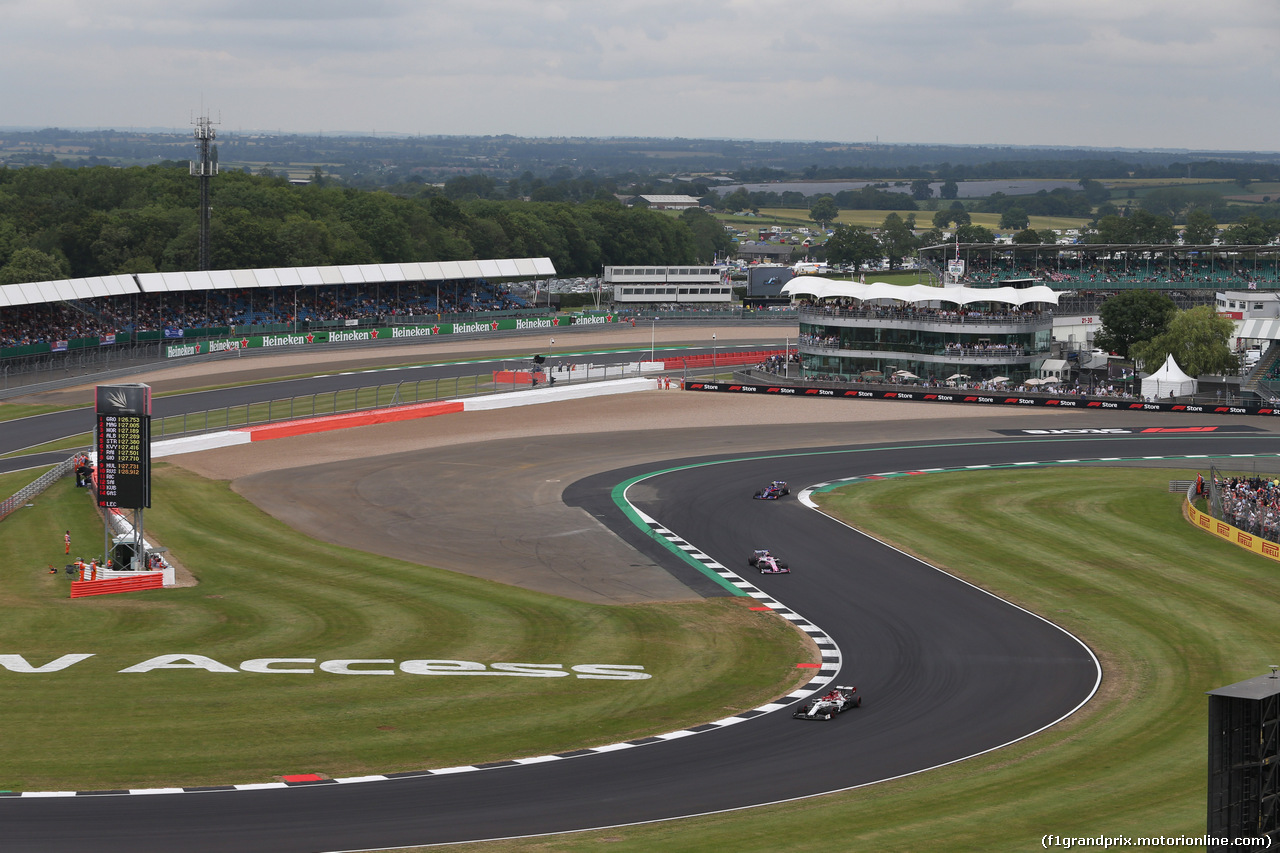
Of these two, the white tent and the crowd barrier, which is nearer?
the crowd barrier

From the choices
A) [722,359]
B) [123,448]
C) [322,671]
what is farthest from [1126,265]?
[322,671]

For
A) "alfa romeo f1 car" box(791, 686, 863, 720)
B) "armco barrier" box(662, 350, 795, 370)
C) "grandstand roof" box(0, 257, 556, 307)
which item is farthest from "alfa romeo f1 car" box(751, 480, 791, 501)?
"grandstand roof" box(0, 257, 556, 307)

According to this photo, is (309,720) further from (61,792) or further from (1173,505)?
(1173,505)

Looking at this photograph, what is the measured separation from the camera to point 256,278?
111812 millimetres

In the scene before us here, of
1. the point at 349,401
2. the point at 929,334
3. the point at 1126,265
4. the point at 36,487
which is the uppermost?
the point at 1126,265

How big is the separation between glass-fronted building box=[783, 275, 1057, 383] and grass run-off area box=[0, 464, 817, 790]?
53.1 m

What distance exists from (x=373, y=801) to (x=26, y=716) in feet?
29.2

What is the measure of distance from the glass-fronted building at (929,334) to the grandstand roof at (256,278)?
42.4m

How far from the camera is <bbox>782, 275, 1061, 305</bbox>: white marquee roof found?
90.5 metres

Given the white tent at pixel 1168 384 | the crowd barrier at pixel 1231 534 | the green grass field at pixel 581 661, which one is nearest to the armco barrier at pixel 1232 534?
the crowd barrier at pixel 1231 534

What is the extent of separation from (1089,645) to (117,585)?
27.5m

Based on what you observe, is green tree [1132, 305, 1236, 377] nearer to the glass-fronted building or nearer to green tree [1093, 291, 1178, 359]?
green tree [1093, 291, 1178, 359]

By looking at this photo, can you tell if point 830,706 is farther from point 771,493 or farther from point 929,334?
point 929,334

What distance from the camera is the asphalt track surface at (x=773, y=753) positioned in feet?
74.4
